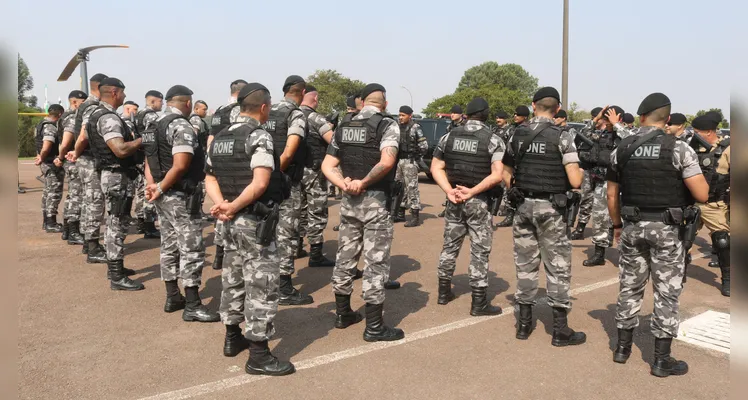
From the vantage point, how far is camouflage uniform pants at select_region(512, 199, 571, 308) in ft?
16.2

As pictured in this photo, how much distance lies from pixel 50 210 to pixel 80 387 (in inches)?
282

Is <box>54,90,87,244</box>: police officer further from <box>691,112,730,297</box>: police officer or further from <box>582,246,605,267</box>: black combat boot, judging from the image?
<box>691,112,730,297</box>: police officer

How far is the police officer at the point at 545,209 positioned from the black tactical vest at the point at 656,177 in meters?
0.58

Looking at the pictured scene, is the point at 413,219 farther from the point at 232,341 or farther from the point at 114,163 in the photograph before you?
the point at 232,341

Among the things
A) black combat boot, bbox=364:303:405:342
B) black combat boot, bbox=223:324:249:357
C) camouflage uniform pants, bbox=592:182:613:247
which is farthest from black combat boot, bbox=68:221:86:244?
camouflage uniform pants, bbox=592:182:613:247

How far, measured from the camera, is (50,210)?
9.98 metres

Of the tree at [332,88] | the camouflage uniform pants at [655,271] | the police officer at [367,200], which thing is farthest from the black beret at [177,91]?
the tree at [332,88]

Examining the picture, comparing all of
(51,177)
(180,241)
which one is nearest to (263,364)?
(180,241)

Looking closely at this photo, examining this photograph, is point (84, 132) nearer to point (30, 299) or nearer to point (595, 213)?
point (30, 299)

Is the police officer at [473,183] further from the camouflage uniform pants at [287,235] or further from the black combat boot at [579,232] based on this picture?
the black combat boot at [579,232]

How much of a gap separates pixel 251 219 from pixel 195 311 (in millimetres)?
A: 1661

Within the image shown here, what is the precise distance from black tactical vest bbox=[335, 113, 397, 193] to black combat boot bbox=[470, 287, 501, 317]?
148cm

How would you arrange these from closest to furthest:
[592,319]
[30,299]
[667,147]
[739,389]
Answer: [739,389], [667,147], [592,319], [30,299]

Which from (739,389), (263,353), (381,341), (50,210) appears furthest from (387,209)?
(50,210)
